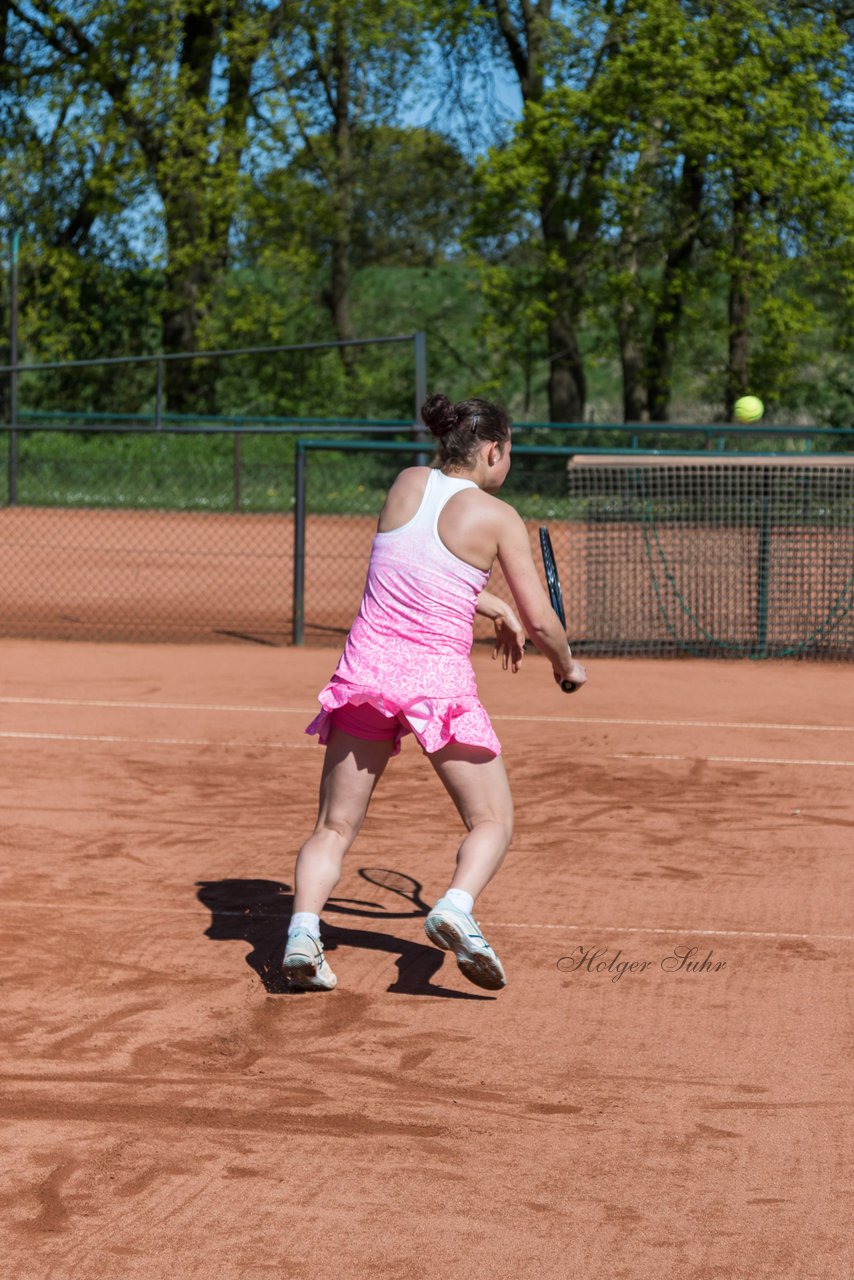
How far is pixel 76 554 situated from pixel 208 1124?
1740 centimetres

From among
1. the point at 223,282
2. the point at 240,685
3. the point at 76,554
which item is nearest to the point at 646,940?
the point at 240,685

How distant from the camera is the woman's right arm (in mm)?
4809

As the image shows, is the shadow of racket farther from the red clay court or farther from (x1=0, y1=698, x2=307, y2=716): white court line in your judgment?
(x1=0, y1=698, x2=307, y2=716): white court line

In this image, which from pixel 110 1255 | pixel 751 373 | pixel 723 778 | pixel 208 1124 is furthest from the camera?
pixel 751 373

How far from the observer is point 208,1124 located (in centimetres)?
398

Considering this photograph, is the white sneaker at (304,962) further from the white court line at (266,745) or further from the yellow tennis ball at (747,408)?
the yellow tennis ball at (747,408)

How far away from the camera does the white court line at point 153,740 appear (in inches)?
372

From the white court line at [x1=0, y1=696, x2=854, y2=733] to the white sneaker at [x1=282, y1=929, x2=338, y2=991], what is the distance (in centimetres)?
544

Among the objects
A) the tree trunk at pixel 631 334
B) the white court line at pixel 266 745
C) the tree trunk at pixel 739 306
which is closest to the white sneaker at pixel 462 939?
the white court line at pixel 266 745

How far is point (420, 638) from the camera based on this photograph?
491 cm

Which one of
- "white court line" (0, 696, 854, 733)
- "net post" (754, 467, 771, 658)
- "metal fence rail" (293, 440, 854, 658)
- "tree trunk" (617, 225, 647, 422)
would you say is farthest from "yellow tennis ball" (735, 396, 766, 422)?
"tree trunk" (617, 225, 647, 422)

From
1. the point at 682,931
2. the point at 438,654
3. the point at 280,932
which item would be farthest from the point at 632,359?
the point at 438,654

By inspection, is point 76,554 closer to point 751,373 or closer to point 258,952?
point 751,373

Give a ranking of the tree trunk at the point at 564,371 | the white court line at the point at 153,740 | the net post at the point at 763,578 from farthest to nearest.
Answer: the tree trunk at the point at 564,371, the net post at the point at 763,578, the white court line at the point at 153,740
